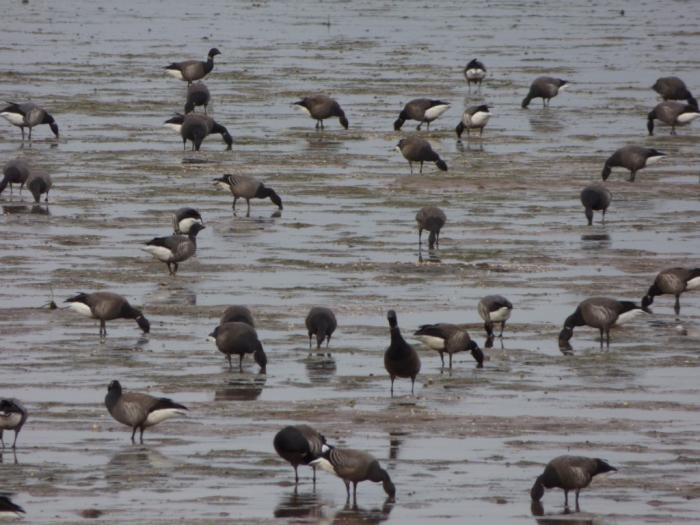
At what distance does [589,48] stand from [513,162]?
32.5 metres

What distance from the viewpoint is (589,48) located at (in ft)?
241

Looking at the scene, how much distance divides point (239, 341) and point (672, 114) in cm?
2693

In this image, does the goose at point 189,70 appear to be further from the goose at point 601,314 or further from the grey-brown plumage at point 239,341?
the grey-brown plumage at point 239,341

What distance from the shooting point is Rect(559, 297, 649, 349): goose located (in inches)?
947

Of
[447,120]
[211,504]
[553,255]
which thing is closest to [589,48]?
[447,120]

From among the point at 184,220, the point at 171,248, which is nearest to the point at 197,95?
the point at 184,220

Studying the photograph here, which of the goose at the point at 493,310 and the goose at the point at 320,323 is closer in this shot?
the goose at the point at 320,323

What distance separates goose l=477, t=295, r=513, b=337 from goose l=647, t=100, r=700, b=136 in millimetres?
23347

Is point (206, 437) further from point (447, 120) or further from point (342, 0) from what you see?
point (342, 0)

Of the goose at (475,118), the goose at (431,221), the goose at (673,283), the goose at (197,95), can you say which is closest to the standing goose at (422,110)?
the goose at (475,118)

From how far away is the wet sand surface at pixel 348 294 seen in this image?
17.6 m

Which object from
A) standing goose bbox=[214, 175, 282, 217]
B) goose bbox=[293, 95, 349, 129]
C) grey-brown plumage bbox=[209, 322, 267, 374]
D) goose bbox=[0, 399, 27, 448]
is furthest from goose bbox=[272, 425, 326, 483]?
goose bbox=[293, 95, 349, 129]

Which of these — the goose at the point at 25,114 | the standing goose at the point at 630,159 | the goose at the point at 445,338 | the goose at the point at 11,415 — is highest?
the goose at the point at 25,114

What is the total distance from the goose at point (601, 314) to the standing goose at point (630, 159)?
14.7m
